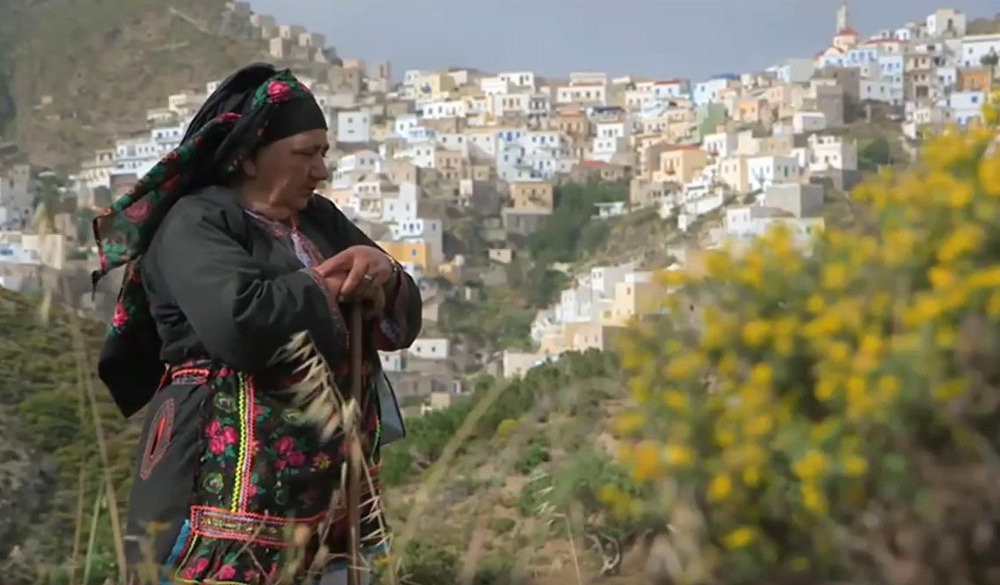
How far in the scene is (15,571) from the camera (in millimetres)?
3254

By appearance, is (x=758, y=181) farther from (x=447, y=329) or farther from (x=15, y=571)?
(x=15, y=571)

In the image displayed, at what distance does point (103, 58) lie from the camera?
64.1m

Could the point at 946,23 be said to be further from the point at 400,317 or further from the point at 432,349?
the point at 400,317

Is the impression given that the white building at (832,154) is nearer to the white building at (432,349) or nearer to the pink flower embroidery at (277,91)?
the white building at (432,349)

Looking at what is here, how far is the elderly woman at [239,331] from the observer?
1.93 meters

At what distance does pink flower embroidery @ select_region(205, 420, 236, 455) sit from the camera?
201 cm

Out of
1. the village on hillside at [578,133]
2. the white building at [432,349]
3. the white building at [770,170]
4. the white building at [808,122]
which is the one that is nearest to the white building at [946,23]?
the village on hillside at [578,133]

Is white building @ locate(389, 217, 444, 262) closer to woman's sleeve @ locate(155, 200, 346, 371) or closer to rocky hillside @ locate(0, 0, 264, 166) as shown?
rocky hillside @ locate(0, 0, 264, 166)

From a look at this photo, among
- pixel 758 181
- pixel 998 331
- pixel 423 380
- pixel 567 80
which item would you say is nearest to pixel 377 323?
pixel 998 331

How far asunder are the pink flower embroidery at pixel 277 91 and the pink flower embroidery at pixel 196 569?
2.01 feet

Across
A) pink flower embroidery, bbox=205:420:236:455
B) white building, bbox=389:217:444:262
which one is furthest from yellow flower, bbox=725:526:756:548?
white building, bbox=389:217:444:262

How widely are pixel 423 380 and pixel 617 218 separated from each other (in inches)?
946

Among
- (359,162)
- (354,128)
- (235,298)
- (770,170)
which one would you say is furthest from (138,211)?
(354,128)

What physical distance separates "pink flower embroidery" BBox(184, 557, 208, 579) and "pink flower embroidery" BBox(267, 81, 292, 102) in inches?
24.1
